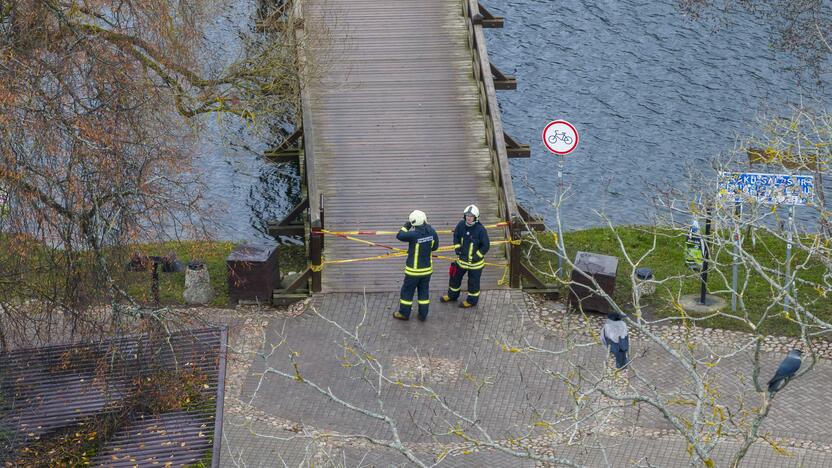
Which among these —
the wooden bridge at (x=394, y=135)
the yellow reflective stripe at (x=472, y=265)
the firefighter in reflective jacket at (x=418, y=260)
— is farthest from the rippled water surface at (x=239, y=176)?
the yellow reflective stripe at (x=472, y=265)

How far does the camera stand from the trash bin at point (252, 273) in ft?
62.2

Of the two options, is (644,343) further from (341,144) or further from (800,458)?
(341,144)

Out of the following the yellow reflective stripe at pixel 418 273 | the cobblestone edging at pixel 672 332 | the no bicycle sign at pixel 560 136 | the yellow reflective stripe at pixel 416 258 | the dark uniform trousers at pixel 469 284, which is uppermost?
the no bicycle sign at pixel 560 136

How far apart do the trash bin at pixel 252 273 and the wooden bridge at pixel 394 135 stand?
47 cm

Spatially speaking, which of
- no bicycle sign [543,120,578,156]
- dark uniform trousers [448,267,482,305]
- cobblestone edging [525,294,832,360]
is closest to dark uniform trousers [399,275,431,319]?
dark uniform trousers [448,267,482,305]

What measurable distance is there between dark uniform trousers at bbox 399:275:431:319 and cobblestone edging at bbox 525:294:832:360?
66.0 inches

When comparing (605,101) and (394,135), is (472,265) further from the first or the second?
(605,101)

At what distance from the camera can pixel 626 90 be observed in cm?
3000

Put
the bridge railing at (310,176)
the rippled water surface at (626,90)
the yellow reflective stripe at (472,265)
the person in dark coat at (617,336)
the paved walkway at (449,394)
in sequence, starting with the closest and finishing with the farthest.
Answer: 1. the paved walkway at (449,394)
2. the person in dark coat at (617,336)
3. the yellow reflective stripe at (472,265)
4. the bridge railing at (310,176)
5. the rippled water surface at (626,90)

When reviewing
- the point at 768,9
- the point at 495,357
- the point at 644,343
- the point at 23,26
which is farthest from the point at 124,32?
the point at 768,9

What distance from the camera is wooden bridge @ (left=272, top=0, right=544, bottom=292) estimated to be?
19953 millimetres

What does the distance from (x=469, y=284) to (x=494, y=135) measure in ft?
12.1

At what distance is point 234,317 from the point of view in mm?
18844

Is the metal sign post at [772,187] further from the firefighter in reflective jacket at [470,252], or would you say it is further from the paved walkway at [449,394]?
the firefighter in reflective jacket at [470,252]
